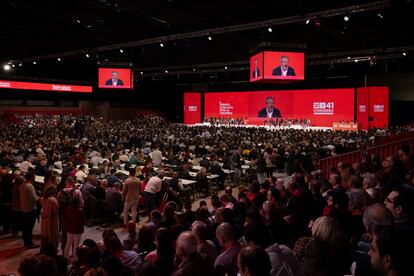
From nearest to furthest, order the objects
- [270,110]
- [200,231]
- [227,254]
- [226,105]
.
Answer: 1. [227,254]
2. [200,231]
3. [270,110]
4. [226,105]

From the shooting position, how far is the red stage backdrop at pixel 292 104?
27.1 metres

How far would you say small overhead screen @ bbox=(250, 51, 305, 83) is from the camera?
13633 millimetres

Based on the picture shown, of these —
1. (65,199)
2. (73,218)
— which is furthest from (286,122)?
(73,218)

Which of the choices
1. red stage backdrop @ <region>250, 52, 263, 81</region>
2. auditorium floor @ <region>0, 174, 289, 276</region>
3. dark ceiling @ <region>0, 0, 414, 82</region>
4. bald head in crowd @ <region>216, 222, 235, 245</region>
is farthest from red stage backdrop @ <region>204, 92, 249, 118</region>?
bald head in crowd @ <region>216, 222, 235, 245</region>

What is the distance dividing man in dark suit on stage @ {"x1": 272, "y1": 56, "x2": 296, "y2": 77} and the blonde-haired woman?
11.0 metres

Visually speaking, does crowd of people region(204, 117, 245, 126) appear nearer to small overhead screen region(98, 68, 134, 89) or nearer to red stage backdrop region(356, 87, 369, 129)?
red stage backdrop region(356, 87, 369, 129)

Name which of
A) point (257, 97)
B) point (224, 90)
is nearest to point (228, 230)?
point (257, 97)

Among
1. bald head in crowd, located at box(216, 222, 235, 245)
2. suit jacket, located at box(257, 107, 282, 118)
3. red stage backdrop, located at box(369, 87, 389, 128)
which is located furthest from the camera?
suit jacket, located at box(257, 107, 282, 118)

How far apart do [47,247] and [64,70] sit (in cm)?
2821

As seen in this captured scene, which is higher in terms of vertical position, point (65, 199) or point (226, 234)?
point (226, 234)

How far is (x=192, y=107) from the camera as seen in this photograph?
117 ft

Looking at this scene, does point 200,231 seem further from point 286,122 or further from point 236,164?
point 286,122

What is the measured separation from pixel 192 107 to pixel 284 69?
2213 cm

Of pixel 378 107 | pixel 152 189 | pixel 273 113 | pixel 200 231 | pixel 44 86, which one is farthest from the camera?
pixel 273 113
